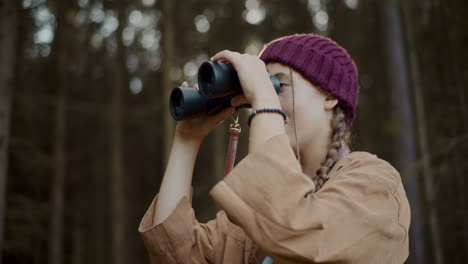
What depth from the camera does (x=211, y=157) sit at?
43.3ft

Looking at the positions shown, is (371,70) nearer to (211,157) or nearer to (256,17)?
(256,17)

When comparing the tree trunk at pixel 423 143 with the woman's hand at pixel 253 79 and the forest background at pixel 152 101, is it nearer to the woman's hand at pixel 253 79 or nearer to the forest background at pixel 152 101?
the forest background at pixel 152 101

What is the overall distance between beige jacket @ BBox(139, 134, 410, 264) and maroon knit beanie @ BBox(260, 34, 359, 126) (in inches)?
16.2

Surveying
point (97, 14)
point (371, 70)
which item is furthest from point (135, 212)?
point (371, 70)

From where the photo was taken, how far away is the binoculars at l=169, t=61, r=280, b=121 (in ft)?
4.69

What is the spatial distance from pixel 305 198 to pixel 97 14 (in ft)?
26.8

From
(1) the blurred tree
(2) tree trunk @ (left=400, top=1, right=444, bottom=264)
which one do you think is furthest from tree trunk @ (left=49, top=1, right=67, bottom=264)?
(2) tree trunk @ (left=400, top=1, right=444, bottom=264)

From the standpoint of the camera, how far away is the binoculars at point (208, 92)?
4.69ft

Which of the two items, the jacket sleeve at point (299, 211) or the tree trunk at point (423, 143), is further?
the tree trunk at point (423, 143)

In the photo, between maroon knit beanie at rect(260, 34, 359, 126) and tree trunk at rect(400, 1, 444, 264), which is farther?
tree trunk at rect(400, 1, 444, 264)

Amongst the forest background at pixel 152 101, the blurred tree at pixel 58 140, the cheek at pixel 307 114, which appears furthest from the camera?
the blurred tree at pixel 58 140

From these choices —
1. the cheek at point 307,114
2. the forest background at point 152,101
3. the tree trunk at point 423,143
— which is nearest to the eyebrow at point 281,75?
the cheek at point 307,114

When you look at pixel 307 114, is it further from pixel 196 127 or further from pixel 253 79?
pixel 196 127

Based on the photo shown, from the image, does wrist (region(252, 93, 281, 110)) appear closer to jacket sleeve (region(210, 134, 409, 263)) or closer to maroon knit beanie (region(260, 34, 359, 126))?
jacket sleeve (region(210, 134, 409, 263))
